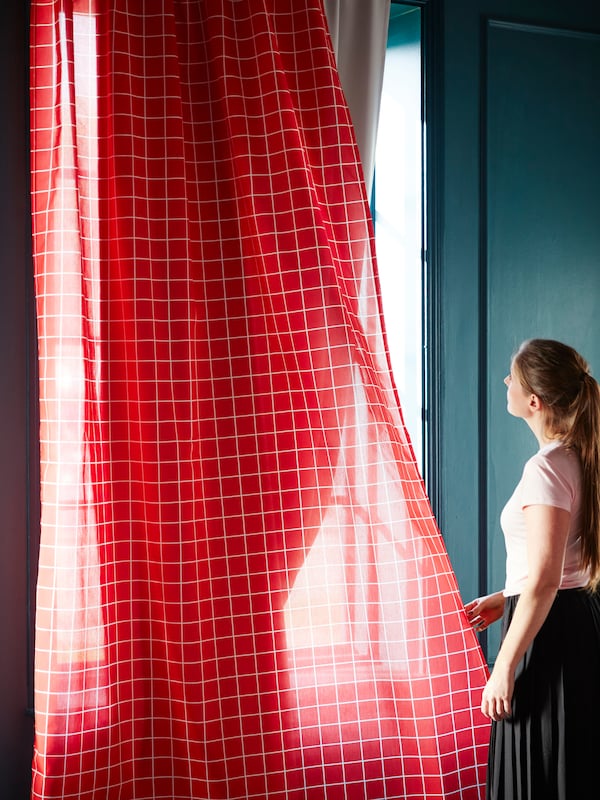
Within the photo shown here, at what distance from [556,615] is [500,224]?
1.15 metres

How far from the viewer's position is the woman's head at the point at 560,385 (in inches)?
63.6

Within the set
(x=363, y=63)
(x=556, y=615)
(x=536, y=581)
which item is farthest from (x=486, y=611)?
(x=363, y=63)

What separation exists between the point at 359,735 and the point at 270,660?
0.28m

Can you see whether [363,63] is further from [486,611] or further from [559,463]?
[486,611]

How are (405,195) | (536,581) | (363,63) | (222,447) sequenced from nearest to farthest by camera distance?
(536,581)
(222,447)
(363,63)
(405,195)

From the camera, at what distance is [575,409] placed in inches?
63.4

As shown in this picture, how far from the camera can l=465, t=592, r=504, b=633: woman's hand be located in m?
1.90

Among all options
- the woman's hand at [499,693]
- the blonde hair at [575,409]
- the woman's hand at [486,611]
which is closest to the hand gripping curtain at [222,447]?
the woman's hand at [486,611]

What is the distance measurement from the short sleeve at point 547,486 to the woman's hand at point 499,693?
12.7 inches

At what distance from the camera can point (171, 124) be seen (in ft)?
6.03

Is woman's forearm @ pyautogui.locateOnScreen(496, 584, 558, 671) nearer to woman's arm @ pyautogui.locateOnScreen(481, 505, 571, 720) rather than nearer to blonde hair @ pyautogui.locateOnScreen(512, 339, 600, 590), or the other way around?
woman's arm @ pyautogui.locateOnScreen(481, 505, 571, 720)

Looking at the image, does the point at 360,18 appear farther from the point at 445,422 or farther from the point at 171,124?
the point at 445,422

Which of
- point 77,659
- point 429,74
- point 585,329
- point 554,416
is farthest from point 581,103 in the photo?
point 77,659

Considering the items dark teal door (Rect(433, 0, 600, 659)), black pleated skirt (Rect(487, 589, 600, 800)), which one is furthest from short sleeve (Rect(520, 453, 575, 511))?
dark teal door (Rect(433, 0, 600, 659))
